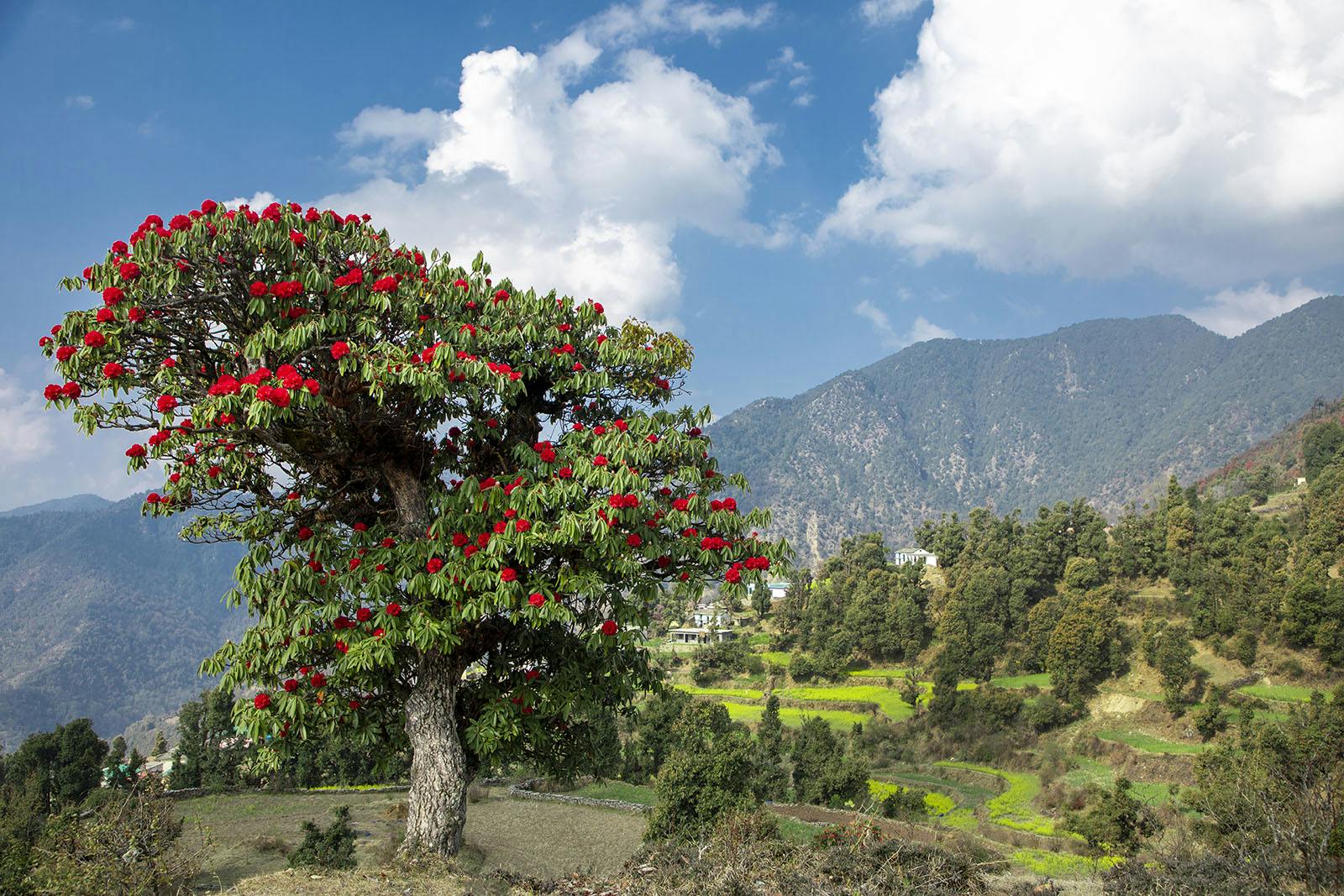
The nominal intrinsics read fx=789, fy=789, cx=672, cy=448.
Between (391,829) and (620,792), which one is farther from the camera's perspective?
(620,792)

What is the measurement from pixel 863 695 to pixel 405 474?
5220 centimetres

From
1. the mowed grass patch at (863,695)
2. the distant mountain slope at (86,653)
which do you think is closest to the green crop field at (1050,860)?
the mowed grass patch at (863,695)

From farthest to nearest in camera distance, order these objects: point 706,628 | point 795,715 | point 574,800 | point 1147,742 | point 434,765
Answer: point 706,628 → point 795,715 → point 1147,742 → point 574,800 → point 434,765

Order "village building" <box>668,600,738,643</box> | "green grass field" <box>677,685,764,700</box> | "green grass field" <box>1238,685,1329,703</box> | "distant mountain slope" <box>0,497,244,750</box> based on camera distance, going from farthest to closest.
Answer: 1. "distant mountain slope" <box>0,497,244,750</box>
2. "village building" <box>668,600,738,643</box>
3. "green grass field" <box>677,685,764,700</box>
4. "green grass field" <box>1238,685,1329,703</box>

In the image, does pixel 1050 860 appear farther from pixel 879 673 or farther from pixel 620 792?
pixel 879 673

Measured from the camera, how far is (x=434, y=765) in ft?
21.8

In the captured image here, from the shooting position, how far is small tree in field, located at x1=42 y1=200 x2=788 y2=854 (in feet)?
18.6

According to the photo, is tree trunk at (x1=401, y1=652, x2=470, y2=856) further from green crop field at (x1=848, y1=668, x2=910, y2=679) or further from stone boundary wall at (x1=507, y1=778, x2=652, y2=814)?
green crop field at (x1=848, y1=668, x2=910, y2=679)

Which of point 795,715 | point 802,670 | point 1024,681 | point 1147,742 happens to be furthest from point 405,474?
point 802,670

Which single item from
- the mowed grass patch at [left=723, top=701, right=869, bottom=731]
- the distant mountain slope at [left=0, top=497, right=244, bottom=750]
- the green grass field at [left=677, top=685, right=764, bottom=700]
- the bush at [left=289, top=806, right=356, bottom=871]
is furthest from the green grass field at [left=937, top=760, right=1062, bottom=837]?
the distant mountain slope at [left=0, top=497, right=244, bottom=750]

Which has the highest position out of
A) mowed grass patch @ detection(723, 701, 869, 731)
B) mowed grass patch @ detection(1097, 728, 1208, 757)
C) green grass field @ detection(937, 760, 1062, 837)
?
mowed grass patch @ detection(723, 701, 869, 731)

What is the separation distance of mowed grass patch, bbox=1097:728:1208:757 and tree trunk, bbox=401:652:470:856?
3996 cm

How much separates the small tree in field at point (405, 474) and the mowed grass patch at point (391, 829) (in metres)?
7.00

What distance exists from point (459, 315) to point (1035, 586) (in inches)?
2430
